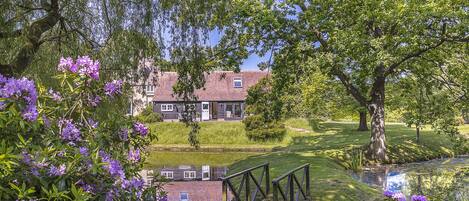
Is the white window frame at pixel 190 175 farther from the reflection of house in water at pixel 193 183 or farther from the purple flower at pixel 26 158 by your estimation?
the purple flower at pixel 26 158

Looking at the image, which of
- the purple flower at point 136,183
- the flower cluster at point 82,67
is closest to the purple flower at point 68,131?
the flower cluster at point 82,67

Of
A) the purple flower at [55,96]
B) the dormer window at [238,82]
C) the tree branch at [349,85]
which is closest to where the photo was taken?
the purple flower at [55,96]

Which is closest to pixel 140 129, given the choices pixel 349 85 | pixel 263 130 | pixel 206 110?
pixel 349 85

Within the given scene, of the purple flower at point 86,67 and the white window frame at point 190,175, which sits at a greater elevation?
the purple flower at point 86,67

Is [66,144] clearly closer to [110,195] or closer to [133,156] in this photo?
[110,195]

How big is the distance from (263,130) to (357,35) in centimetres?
1725

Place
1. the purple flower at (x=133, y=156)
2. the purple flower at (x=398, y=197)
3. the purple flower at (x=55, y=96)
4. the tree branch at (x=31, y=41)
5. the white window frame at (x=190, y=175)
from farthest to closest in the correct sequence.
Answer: the white window frame at (x=190, y=175), the tree branch at (x=31, y=41), the purple flower at (x=398, y=197), the purple flower at (x=133, y=156), the purple flower at (x=55, y=96)

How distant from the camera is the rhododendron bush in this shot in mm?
2432

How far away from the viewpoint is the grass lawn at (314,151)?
1206 centimetres

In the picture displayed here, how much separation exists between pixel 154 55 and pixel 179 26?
0.84 metres

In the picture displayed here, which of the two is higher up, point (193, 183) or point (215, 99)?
point (215, 99)

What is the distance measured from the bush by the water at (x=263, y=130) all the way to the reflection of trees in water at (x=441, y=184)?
16.2 metres

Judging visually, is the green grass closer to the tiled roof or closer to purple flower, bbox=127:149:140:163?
the tiled roof

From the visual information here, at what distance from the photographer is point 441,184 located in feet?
43.3
